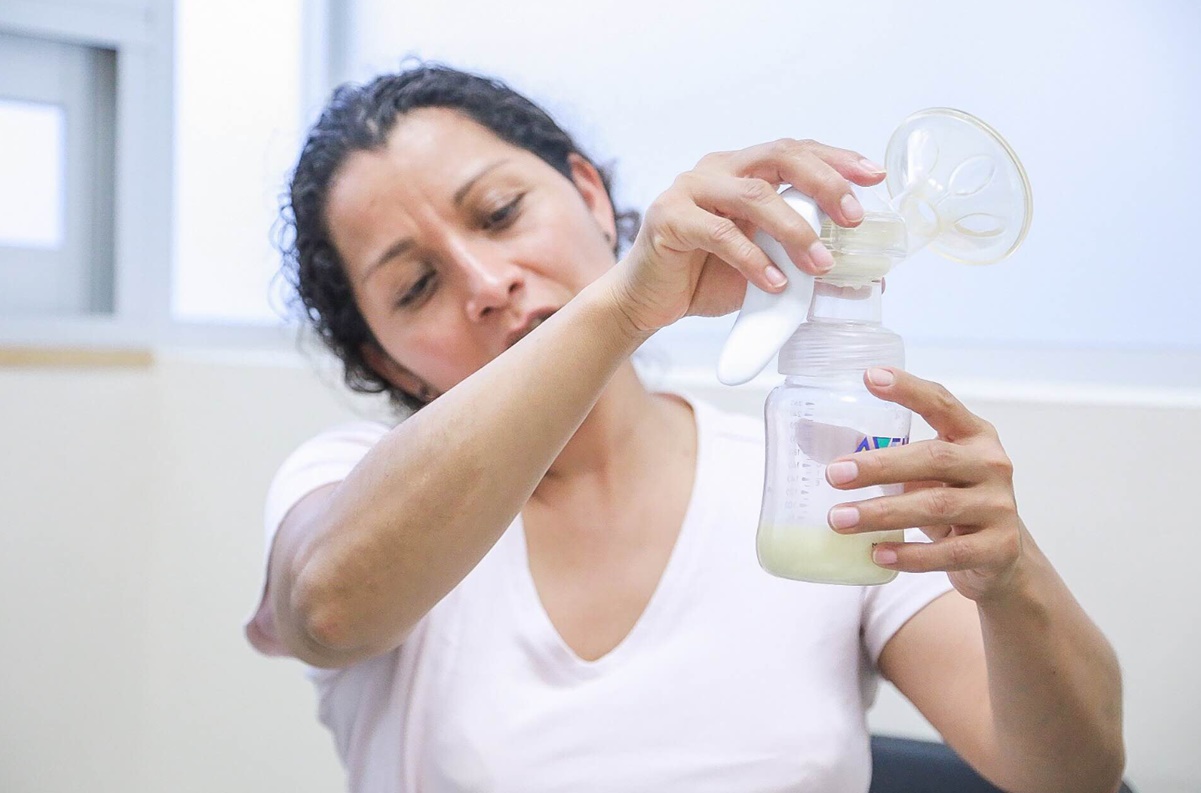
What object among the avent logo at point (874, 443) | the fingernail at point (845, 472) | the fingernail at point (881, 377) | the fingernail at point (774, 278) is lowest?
the fingernail at point (845, 472)

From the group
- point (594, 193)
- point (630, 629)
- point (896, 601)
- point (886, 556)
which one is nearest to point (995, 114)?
point (594, 193)

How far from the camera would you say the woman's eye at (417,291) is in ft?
3.57

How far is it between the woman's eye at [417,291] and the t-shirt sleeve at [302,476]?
0.13 meters

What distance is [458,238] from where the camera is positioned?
3.45 ft

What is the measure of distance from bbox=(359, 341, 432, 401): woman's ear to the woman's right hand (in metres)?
0.59

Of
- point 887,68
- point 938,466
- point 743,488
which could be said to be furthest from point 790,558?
point 887,68

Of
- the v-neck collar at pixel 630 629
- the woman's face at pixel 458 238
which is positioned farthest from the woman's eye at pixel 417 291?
the v-neck collar at pixel 630 629

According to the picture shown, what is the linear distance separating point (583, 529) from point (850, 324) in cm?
50

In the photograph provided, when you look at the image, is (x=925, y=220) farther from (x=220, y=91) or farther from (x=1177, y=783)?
(x=220, y=91)

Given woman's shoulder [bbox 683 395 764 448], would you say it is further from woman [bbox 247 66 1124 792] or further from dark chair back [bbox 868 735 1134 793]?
dark chair back [bbox 868 735 1134 793]

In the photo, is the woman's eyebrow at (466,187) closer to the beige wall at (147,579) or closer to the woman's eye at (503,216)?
the woman's eye at (503,216)

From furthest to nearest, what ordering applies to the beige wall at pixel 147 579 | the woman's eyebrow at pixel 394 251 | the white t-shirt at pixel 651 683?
1. the beige wall at pixel 147 579
2. the woman's eyebrow at pixel 394 251
3. the white t-shirt at pixel 651 683

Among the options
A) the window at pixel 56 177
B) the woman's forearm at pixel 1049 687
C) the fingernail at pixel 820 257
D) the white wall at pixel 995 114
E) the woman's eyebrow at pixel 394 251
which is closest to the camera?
the fingernail at pixel 820 257

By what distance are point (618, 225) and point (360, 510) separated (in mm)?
708
